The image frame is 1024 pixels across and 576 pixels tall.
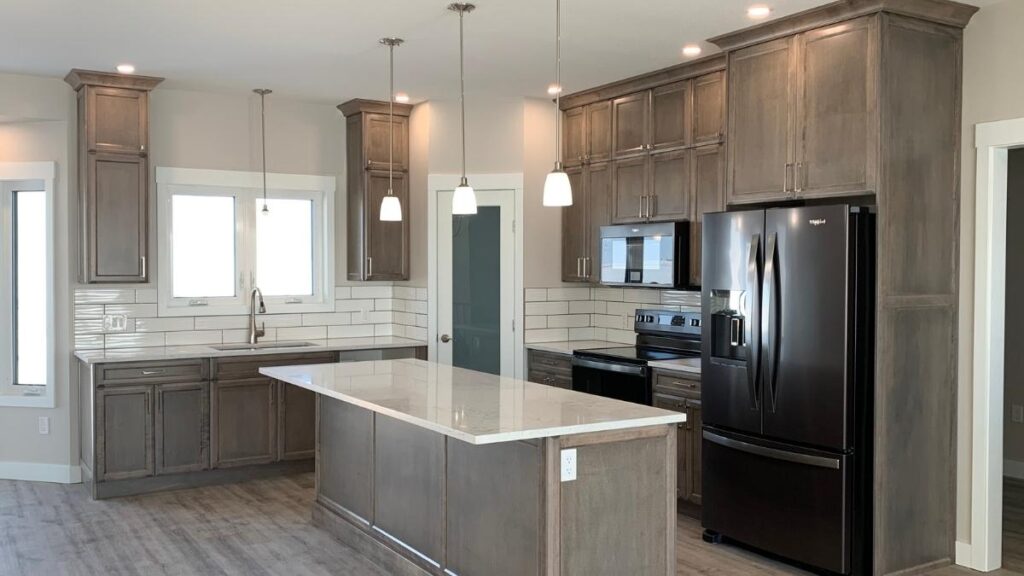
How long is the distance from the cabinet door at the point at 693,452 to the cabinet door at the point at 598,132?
2.02 m

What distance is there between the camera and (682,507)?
5.39 m

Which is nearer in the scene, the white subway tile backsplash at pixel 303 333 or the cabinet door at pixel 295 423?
the cabinet door at pixel 295 423

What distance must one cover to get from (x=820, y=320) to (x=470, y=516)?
185cm

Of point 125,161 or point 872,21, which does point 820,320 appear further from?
point 125,161

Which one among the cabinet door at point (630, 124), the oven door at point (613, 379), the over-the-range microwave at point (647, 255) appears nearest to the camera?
the oven door at point (613, 379)

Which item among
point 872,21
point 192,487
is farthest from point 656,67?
point 192,487

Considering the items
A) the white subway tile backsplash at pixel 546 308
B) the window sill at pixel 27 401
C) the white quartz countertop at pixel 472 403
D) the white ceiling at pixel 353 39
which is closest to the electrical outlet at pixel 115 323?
the window sill at pixel 27 401

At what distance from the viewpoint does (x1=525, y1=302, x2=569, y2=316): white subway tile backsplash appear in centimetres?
664

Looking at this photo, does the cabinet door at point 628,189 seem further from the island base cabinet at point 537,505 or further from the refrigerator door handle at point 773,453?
the island base cabinet at point 537,505

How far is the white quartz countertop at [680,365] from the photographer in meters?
5.14

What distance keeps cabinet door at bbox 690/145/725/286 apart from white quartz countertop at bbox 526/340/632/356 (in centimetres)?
102

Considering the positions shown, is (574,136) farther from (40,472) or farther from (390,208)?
(40,472)

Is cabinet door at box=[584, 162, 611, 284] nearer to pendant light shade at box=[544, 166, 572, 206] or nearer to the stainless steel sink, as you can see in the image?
the stainless steel sink

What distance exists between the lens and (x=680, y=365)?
5.27m
